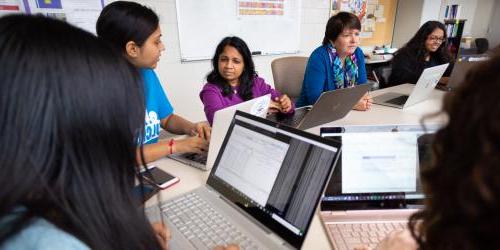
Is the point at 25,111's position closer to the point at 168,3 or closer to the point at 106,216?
the point at 106,216

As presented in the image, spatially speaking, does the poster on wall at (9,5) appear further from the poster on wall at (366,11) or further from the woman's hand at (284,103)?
the poster on wall at (366,11)

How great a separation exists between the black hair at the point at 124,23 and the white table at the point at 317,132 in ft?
1.72

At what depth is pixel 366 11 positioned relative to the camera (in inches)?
155

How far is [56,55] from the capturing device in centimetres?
41

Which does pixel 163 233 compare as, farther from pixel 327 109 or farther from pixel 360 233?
pixel 327 109

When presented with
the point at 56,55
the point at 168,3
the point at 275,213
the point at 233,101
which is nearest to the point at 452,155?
the point at 275,213

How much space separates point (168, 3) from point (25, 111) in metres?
2.27

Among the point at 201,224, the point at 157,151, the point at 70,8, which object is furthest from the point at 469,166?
the point at 70,8

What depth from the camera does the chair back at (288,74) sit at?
238 cm

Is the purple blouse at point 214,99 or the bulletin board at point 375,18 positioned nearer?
the purple blouse at point 214,99

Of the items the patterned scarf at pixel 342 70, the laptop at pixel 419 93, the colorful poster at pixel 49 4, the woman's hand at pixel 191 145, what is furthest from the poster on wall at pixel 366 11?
the woman's hand at pixel 191 145

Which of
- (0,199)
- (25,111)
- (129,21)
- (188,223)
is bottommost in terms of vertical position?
(188,223)

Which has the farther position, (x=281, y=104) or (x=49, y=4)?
(x=49, y=4)

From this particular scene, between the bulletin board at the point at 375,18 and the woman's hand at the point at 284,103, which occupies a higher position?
the bulletin board at the point at 375,18
